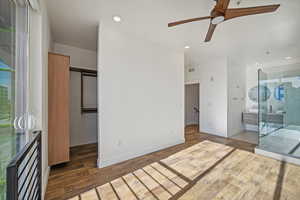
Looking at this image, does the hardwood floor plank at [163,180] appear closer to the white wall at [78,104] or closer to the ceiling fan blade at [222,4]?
the white wall at [78,104]

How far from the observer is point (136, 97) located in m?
2.91

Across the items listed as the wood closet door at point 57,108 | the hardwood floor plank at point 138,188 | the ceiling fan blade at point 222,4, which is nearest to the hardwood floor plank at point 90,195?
the hardwood floor plank at point 138,188

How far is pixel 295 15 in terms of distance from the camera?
2156 mm

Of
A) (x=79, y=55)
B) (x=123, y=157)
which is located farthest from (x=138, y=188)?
(x=79, y=55)

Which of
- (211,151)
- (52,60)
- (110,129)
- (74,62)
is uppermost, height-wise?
(74,62)

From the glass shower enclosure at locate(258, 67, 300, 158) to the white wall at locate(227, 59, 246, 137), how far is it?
951 mm

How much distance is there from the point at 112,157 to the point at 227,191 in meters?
2.01

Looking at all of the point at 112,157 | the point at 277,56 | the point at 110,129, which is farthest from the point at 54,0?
the point at 277,56

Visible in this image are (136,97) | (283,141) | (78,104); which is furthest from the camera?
(78,104)

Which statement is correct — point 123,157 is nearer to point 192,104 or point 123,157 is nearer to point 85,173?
point 85,173

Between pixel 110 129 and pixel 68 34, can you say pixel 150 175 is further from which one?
pixel 68 34

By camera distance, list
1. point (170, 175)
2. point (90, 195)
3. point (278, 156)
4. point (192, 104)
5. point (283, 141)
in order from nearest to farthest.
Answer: point (90, 195) → point (170, 175) → point (278, 156) → point (283, 141) → point (192, 104)

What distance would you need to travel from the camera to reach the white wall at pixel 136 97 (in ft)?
8.17

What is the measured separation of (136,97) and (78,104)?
184 cm
